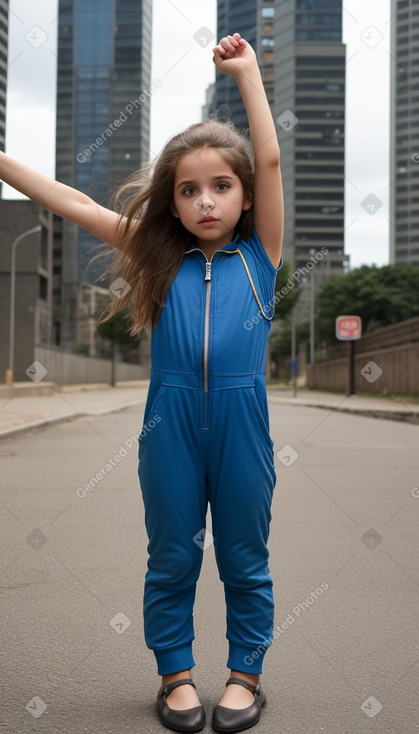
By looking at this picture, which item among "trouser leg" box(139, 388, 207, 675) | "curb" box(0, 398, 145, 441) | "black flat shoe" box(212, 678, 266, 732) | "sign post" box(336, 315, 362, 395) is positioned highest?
"sign post" box(336, 315, 362, 395)

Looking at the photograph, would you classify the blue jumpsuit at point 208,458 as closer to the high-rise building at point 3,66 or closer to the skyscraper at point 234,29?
the high-rise building at point 3,66

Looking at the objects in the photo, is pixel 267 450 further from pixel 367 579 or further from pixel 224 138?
pixel 367 579

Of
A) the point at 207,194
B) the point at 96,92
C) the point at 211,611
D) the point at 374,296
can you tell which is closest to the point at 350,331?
the point at 374,296

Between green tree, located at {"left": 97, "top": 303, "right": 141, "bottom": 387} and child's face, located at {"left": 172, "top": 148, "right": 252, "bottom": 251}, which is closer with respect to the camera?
child's face, located at {"left": 172, "top": 148, "right": 252, "bottom": 251}

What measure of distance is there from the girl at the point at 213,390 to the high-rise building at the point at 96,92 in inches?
1046

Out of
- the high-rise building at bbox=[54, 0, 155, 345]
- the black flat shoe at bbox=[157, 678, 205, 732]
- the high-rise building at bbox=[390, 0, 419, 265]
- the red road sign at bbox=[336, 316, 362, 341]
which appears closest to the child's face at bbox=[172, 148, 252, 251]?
the black flat shoe at bbox=[157, 678, 205, 732]

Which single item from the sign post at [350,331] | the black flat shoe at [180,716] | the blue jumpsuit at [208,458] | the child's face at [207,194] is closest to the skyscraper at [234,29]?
the child's face at [207,194]

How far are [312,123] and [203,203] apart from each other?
66781 mm

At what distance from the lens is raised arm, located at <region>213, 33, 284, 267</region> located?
7.39ft

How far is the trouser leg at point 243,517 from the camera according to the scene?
2168 millimetres

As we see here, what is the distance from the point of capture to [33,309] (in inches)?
1934

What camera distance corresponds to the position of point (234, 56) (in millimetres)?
2287

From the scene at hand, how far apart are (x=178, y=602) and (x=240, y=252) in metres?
0.98

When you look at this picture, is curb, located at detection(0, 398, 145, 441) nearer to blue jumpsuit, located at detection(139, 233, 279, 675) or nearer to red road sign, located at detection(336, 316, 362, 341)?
blue jumpsuit, located at detection(139, 233, 279, 675)
